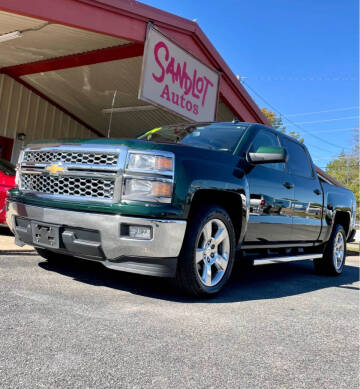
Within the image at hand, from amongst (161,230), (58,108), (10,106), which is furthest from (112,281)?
(58,108)

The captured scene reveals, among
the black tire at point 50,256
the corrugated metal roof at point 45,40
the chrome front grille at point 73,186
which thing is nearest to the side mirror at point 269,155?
the chrome front grille at point 73,186

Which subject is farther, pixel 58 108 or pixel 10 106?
pixel 58 108

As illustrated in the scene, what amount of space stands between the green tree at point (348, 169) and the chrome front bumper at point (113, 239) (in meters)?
56.7

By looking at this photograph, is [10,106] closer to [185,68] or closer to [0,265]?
[185,68]

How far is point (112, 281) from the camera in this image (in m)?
4.11

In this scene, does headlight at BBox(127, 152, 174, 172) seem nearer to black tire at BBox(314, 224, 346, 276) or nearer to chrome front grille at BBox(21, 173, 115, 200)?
chrome front grille at BBox(21, 173, 115, 200)

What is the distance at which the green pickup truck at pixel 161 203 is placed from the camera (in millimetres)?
3350

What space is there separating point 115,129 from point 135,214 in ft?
40.0

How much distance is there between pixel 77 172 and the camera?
11.8 feet

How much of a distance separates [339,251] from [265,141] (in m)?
2.95

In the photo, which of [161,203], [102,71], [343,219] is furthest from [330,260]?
[102,71]

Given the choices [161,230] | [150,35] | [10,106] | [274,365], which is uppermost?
[150,35]

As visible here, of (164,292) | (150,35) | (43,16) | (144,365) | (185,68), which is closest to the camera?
(144,365)

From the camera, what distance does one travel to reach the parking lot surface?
2.07m
